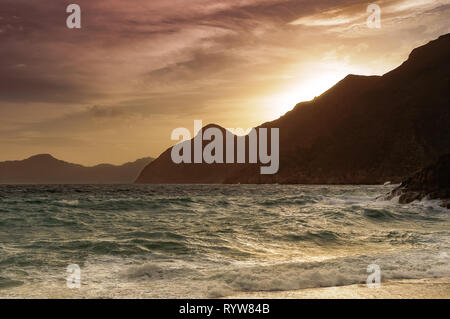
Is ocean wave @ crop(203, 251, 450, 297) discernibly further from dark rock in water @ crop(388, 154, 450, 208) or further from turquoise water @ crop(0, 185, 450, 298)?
dark rock in water @ crop(388, 154, 450, 208)

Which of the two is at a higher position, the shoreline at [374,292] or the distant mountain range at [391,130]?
the distant mountain range at [391,130]

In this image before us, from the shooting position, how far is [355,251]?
1365 centimetres

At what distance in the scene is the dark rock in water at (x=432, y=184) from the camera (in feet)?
115

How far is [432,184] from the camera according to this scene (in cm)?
3703

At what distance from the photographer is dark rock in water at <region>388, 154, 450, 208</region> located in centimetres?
3516

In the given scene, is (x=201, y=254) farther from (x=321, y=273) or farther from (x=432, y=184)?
(x=432, y=184)

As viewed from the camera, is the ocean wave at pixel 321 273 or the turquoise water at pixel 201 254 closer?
the ocean wave at pixel 321 273

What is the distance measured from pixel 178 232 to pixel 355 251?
8.13 meters

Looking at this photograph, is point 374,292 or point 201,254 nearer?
point 374,292

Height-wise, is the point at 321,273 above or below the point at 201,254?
above

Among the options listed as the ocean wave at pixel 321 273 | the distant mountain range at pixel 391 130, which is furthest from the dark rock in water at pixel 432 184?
the distant mountain range at pixel 391 130

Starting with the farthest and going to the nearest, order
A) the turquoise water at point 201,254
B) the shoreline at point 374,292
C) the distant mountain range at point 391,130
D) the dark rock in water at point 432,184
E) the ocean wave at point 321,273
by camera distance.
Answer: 1. the distant mountain range at point 391,130
2. the dark rock in water at point 432,184
3. the turquoise water at point 201,254
4. the ocean wave at point 321,273
5. the shoreline at point 374,292

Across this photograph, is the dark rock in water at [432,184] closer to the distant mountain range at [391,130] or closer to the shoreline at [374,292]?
the shoreline at [374,292]

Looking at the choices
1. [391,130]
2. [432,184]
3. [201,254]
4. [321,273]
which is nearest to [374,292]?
[321,273]
